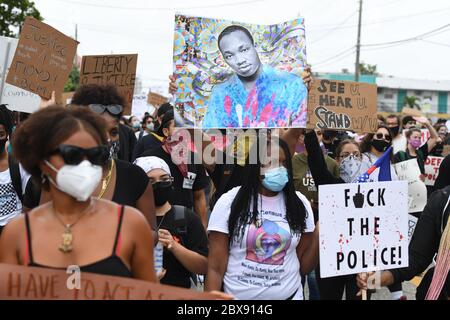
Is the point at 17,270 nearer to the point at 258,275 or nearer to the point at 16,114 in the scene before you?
the point at 258,275

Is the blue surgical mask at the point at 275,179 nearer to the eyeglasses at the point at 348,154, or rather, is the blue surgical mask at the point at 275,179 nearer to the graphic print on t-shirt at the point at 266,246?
the graphic print on t-shirt at the point at 266,246

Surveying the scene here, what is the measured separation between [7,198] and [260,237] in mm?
2286

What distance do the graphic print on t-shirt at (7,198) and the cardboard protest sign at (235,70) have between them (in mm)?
1393

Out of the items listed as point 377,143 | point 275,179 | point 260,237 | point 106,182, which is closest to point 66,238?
point 106,182

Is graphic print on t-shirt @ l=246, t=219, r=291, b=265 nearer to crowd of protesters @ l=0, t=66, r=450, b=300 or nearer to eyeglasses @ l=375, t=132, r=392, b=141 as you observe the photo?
crowd of protesters @ l=0, t=66, r=450, b=300

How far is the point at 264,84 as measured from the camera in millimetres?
5055

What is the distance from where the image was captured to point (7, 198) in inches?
196

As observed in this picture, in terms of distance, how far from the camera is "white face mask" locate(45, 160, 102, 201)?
2529mm

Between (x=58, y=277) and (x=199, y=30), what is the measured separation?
9.50ft

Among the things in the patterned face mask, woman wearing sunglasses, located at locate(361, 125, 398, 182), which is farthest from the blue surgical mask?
woman wearing sunglasses, located at locate(361, 125, 398, 182)

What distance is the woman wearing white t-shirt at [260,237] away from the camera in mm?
3576

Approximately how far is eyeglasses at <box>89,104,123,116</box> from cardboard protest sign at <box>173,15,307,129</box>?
1001mm

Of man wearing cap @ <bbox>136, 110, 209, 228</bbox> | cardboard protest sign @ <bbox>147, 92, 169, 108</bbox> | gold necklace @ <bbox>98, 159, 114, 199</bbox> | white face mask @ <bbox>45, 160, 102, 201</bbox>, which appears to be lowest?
white face mask @ <bbox>45, 160, 102, 201</bbox>

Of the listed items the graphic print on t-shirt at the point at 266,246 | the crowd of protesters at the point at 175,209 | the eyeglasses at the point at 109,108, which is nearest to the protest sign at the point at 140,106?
the crowd of protesters at the point at 175,209
